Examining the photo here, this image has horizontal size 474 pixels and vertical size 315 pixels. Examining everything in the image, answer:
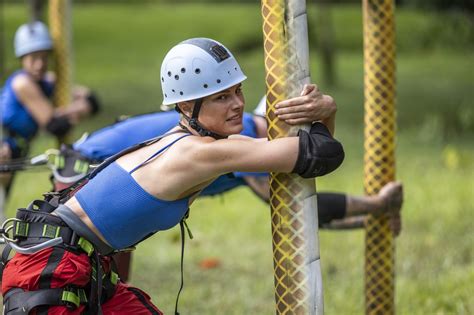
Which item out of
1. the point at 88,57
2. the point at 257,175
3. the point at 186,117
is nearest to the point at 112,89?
the point at 88,57

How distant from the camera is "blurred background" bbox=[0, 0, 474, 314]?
26.8 ft

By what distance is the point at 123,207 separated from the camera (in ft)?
14.0

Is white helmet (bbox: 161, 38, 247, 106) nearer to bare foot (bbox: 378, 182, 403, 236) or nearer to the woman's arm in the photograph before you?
the woman's arm

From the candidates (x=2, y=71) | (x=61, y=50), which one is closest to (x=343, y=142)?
(x=61, y=50)

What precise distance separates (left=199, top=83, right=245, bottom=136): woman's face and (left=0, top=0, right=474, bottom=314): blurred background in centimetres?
346

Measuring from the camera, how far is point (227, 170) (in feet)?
13.5

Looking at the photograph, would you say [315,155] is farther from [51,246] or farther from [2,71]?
[2,71]

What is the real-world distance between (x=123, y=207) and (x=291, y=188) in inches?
30.5

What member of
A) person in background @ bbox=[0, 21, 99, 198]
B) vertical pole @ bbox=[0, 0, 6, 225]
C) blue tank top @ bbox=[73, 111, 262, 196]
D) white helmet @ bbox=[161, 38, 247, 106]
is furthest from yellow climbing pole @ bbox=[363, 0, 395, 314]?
vertical pole @ bbox=[0, 0, 6, 225]

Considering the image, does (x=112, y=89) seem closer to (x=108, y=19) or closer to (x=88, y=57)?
(x=88, y=57)

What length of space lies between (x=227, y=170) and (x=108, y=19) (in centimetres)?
3296

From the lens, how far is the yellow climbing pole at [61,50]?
9453 mm

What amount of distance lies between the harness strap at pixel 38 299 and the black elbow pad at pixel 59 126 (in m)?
4.12

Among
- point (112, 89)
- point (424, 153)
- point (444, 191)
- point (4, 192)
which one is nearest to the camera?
point (4, 192)
